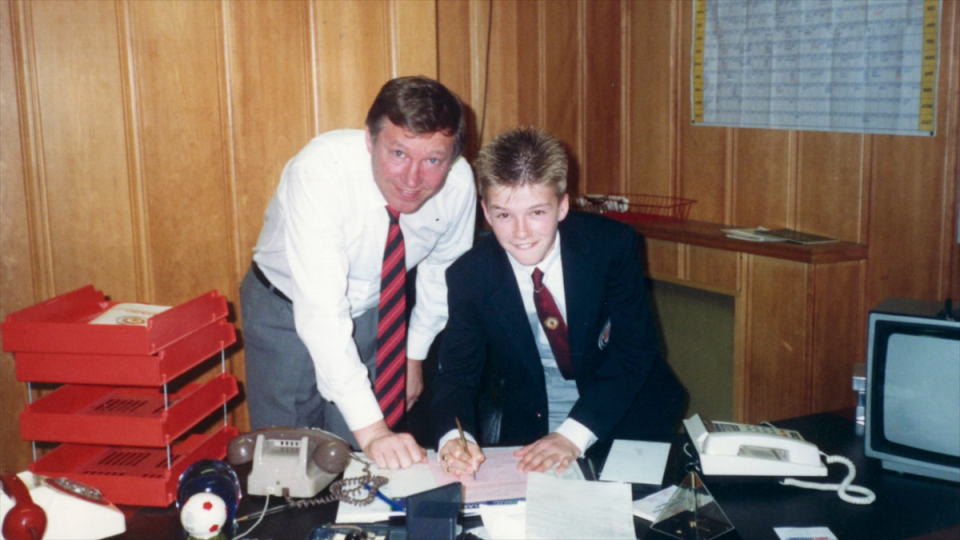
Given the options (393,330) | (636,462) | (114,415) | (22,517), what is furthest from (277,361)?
(636,462)

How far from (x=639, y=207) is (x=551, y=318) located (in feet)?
4.57

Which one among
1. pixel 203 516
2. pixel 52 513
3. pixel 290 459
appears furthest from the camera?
pixel 290 459

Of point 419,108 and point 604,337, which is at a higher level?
point 419,108

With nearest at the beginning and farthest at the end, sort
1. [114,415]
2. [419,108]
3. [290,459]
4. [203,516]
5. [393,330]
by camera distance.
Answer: [203,516], [290,459], [419,108], [114,415], [393,330]

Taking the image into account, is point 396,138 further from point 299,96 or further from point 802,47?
point 802,47

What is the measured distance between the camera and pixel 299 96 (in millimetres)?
2279

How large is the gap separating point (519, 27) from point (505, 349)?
1.57 metres

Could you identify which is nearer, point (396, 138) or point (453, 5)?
point (396, 138)

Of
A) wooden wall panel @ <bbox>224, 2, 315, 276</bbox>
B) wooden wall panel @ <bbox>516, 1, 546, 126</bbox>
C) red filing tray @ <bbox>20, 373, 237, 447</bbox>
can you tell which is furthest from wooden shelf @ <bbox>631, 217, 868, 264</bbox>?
red filing tray @ <bbox>20, 373, 237, 447</bbox>

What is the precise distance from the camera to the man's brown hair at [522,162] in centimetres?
165

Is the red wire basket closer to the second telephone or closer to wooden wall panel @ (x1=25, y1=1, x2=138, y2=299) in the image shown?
wooden wall panel @ (x1=25, y1=1, x2=138, y2=299)

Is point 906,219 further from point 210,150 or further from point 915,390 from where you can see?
point 210,150

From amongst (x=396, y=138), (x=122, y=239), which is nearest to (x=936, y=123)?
(x=396, y=138)

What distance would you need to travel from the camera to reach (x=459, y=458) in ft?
4.72
